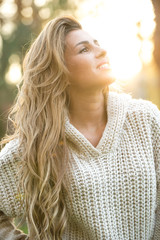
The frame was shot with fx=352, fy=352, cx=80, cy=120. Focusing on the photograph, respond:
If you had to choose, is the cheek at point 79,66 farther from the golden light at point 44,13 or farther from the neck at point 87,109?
the golden light at point 44,13

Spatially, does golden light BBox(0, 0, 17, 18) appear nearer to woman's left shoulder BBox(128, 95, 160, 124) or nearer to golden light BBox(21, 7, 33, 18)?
golden light BBox(21, 7, 33, 18)

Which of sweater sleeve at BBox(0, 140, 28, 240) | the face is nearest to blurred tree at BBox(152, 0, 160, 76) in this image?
the face

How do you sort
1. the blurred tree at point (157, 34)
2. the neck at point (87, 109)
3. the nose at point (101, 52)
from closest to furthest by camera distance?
the nose at point (101, 52) < the neck at point (87, 109) < the blurred tree at point (157, 34)

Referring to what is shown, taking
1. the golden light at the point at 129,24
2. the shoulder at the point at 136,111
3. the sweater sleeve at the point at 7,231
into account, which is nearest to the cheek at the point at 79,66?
the shoulder at the point at 136,111

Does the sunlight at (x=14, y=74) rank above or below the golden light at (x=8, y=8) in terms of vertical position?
below

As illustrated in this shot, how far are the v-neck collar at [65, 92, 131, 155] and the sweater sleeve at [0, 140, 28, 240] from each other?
415 mm

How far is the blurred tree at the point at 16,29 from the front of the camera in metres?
6.84

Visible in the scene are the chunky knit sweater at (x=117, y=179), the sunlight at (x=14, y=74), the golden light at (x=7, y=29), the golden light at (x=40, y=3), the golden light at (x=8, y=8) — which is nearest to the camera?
the chunky knit sweater at (x=117, y=179)

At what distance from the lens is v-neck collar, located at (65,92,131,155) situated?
2.33 meters

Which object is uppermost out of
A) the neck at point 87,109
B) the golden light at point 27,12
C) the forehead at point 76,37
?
the golden light at point 27,12

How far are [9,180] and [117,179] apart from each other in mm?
765

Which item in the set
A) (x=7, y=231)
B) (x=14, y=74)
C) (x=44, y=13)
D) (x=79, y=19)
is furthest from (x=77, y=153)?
(x=44, y=13)

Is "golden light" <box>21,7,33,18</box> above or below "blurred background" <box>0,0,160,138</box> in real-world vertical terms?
above

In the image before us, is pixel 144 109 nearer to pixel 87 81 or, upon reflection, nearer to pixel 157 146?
pixel 157 146
